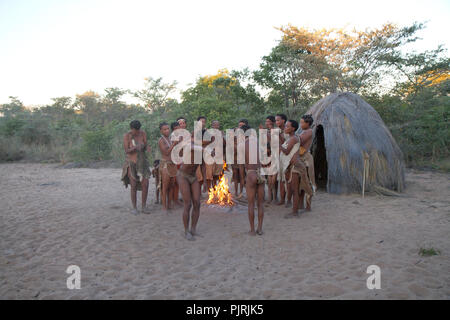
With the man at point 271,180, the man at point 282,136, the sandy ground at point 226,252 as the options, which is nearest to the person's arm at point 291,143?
the man at point 282,136

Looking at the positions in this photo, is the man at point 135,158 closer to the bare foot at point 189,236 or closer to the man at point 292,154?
the bare foot at point 189,236

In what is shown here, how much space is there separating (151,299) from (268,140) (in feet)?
13.7

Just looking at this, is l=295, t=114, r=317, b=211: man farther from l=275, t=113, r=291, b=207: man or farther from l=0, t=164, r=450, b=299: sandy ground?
l=0, t=164, r=450, b=299: sandy ground

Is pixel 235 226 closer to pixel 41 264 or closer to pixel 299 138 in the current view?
pixel 299 138

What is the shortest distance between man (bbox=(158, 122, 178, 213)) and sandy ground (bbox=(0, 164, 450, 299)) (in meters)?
0.35

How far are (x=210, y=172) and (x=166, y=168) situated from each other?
3.67ft

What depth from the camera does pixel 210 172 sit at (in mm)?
6691

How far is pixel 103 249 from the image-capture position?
410 centimetres

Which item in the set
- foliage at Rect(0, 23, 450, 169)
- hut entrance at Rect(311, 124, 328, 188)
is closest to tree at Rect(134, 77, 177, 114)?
foliage at Rect(0, 23, 450, 169)

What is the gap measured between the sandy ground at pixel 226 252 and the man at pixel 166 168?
13.6 inches

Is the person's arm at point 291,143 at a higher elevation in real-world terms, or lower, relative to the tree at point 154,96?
lower

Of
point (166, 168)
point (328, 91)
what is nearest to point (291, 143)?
point (166, 168)

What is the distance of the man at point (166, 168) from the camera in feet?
19.0
